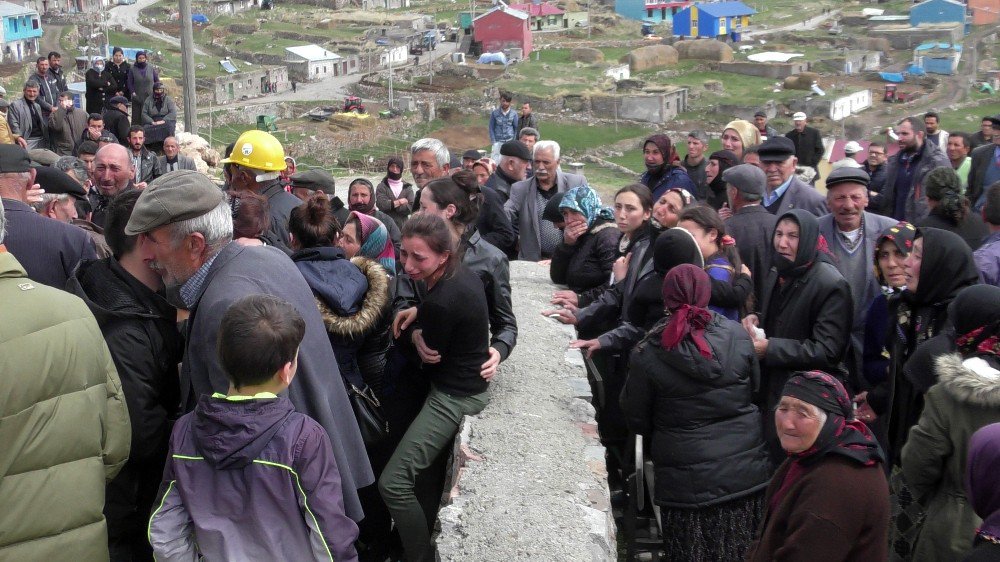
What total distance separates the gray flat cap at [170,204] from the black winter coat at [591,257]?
3.21m

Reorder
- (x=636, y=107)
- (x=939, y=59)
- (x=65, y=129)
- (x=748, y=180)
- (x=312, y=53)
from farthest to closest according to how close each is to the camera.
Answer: (x=312, y=53), (x=939, y=59), (x=636, y=107), (x=65, y=129), (x=748, y=180)

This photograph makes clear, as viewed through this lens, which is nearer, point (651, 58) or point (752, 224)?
point (752, 224)

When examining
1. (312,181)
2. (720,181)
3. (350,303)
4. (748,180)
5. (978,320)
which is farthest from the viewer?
(720,181)

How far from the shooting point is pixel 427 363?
14.3ft

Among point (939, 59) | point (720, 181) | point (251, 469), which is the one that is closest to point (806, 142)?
point (720, 181)

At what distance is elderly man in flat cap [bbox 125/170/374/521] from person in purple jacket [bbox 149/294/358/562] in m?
0.25

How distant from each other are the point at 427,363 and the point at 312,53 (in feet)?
215

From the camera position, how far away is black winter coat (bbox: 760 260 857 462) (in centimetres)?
480

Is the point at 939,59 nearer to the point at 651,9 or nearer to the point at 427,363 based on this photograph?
the point at 651,9

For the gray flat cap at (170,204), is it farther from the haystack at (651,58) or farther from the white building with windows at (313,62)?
the haystack at (651,58)

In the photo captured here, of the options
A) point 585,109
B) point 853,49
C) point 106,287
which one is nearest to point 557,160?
point 106,287

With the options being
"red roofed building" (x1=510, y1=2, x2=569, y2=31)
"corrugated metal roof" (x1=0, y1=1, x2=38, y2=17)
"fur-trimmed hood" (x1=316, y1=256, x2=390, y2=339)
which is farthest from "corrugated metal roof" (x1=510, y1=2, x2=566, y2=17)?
"fur-trimmed hood" (x1=316, y1=256, x2=390, y2=339)

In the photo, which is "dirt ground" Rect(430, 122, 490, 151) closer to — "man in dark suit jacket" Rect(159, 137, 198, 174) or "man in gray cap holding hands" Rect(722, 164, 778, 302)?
"man in dark suit jacket" Rect(159, 137, 198, 174)

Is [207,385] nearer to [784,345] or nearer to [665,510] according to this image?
[665,510]
